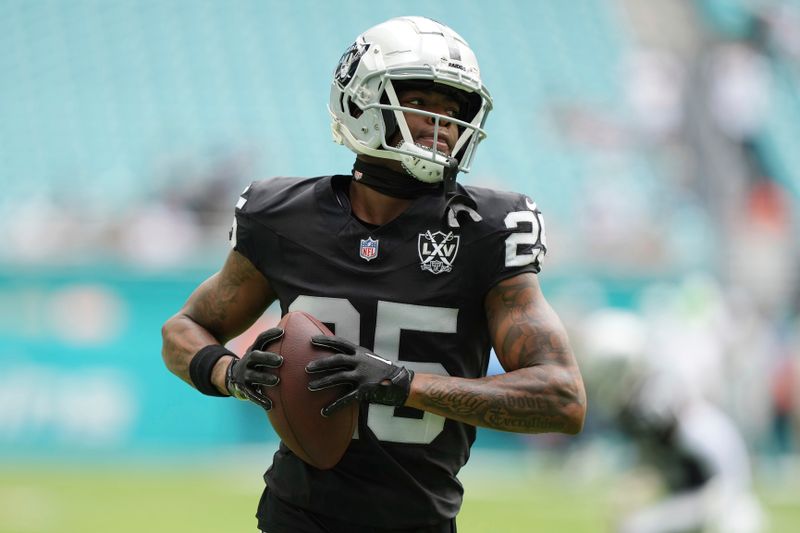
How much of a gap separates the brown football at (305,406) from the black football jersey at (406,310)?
117 millimetres

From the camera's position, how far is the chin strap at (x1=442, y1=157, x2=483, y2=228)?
285cm

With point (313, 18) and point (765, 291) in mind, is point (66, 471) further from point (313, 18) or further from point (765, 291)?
point (313, 18)

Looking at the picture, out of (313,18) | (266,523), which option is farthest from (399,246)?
(313,18)

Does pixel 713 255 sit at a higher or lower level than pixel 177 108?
lower

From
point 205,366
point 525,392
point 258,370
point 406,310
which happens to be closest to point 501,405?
point 525,392

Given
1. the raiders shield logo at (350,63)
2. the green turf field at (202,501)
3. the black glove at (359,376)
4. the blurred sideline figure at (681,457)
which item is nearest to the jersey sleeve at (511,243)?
the black glove at (359,376)

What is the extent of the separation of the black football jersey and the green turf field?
5267 mm

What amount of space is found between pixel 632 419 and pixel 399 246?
13.1 feet

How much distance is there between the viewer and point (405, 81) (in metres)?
2.94

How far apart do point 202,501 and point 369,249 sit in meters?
6.49

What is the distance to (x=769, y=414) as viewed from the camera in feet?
39.0

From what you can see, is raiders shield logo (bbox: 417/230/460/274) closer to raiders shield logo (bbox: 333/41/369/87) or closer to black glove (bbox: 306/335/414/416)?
black glove (bbox: 306/335/414/416)

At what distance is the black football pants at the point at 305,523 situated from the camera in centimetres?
282

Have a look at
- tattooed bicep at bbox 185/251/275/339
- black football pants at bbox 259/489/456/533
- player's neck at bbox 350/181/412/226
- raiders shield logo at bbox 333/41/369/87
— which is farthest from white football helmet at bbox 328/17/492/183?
black football pants at bbox 259/489/456/533
